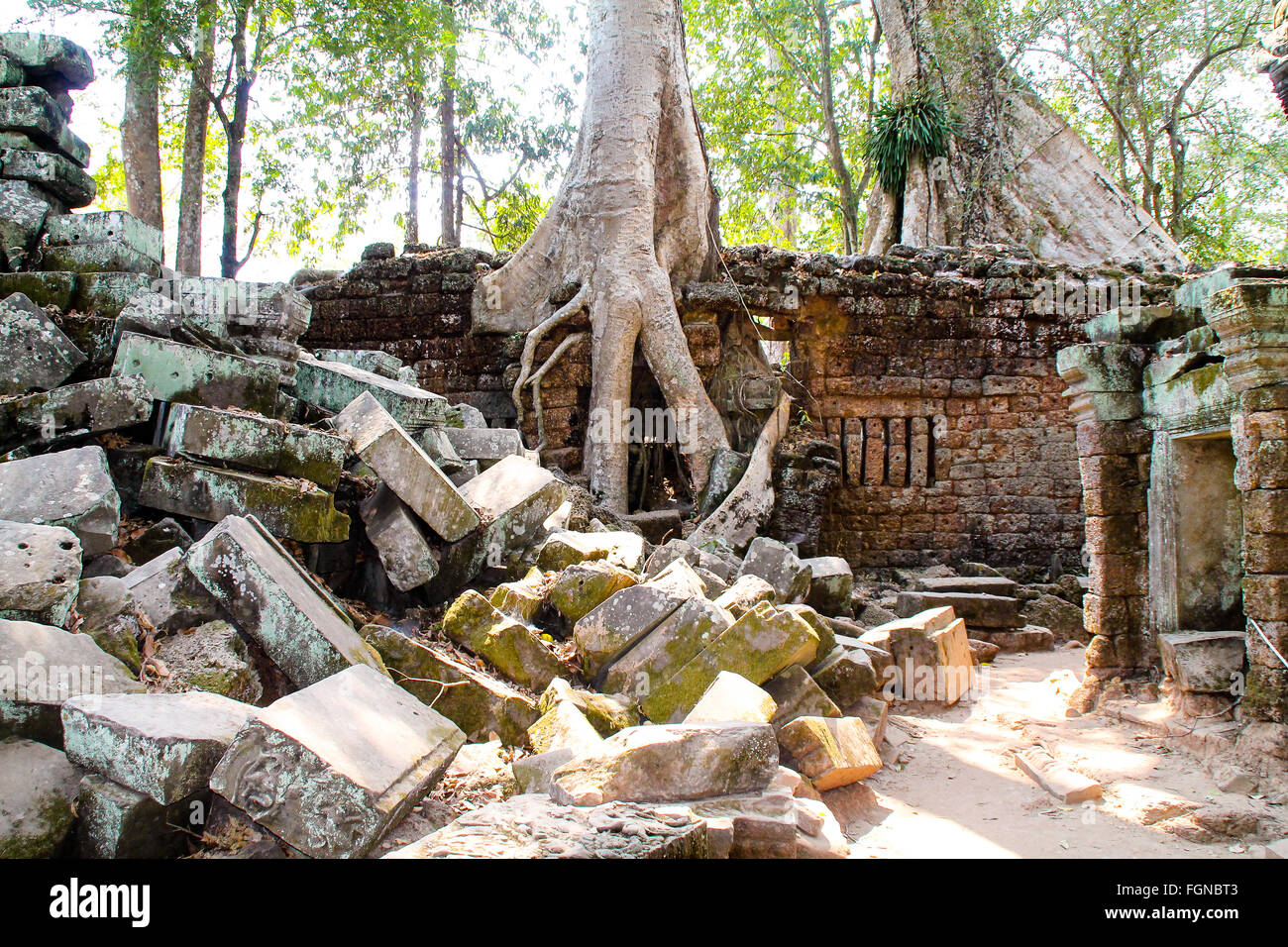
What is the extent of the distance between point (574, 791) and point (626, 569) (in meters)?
1.75

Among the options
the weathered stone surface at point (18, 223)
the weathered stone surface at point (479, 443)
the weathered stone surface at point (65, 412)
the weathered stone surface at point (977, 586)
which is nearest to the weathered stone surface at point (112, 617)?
the weathered stone surface at point (65, 412)

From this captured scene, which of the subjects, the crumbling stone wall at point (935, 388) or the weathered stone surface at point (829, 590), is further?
the crumbling stone wall at point (935, 388)

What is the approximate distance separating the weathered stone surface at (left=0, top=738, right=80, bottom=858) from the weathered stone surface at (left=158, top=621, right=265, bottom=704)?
0.39 metres

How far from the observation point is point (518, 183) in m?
14.8

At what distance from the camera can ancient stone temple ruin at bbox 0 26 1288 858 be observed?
212 centimetres

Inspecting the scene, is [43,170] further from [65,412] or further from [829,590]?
[829,590]

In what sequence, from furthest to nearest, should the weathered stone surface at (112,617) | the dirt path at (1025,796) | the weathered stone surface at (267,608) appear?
1. the dirt path at (1025,796)
2. the weathered stone surface at (267,608)
3. the weathered stone surface at (112,617)

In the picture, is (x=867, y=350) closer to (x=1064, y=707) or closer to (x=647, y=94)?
(x=647, y=94)

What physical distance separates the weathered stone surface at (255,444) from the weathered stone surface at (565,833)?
1881 millimetres

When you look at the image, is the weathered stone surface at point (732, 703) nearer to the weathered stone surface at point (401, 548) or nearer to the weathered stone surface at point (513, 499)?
the weathered stone surface at point (401, 548)

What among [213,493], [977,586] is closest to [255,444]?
[213,493]

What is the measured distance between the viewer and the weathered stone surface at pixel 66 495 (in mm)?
2828

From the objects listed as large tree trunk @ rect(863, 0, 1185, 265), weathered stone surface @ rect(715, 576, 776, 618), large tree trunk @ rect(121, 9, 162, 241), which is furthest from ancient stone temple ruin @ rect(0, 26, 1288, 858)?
large tree trunk @ rect(863, 0, 1185, 265)
